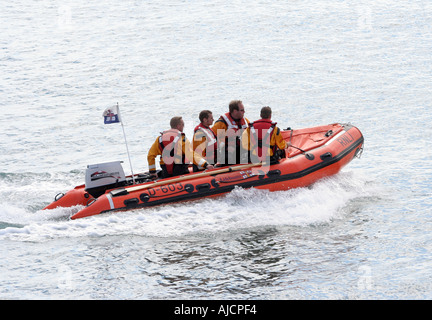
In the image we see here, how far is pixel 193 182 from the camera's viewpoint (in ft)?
25.7

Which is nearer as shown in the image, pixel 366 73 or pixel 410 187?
pixel 410 187

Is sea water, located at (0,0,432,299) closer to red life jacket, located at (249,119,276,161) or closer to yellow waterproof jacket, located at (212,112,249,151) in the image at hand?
red life jacket, located at (249,119,276,161)

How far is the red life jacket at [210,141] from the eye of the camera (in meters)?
7.98

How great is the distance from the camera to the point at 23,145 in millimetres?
12695

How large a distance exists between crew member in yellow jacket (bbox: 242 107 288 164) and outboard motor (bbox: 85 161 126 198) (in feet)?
5.66

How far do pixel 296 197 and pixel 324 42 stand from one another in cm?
1178

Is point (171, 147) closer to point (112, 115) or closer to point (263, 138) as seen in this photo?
point (112, 115)

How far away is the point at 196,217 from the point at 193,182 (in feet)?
1.64

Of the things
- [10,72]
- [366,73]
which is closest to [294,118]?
[366,73]

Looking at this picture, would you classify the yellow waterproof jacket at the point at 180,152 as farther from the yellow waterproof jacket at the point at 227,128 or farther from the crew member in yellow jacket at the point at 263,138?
the crew member in yellow jacket at the point at 263,138

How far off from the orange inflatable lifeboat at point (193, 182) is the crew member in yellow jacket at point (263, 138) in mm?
170

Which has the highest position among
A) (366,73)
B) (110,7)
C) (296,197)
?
(110,7)

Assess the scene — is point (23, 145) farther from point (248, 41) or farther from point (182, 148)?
point (248, 41)

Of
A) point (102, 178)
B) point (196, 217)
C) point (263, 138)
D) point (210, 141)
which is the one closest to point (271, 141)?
point (263, 138)
